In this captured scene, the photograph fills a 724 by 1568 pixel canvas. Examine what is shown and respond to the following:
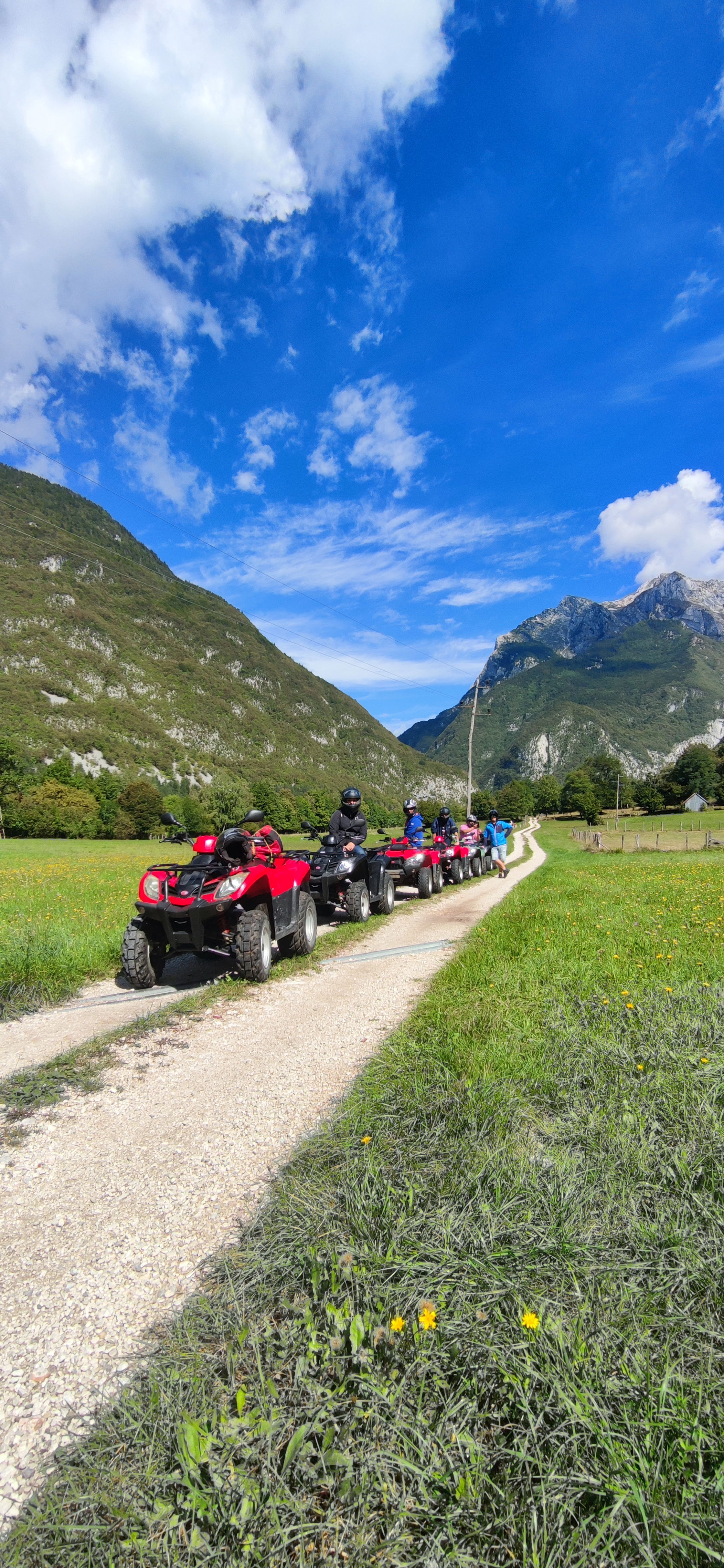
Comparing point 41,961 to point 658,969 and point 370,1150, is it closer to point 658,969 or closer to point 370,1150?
point 370,1150

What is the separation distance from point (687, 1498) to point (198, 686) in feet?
618

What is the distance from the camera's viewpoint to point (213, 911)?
6230mm

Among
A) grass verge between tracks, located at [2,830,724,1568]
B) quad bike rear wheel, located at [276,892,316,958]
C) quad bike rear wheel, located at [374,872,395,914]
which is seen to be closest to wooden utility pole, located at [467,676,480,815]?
quad bike rear wheel, located at [374,872,395,914]

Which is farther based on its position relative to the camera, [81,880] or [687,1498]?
[81,880]

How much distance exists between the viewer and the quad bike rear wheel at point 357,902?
10.1 m

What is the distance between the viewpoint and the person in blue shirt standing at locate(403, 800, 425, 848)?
13734 millimetres

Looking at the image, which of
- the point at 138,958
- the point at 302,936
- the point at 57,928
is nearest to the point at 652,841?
the point at 302,936

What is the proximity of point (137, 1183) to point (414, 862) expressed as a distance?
34.4 feet

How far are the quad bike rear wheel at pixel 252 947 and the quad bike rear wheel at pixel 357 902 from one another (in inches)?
140

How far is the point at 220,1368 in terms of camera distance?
6.26 ft

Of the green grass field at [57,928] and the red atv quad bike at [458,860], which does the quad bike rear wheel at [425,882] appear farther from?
the green grass field at [57,928]

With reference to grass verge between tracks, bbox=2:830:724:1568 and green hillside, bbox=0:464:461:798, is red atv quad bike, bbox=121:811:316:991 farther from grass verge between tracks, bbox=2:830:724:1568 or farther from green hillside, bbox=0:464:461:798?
green hillside, bbox=0:464:461:798

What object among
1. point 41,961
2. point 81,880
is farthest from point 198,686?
point 41,961

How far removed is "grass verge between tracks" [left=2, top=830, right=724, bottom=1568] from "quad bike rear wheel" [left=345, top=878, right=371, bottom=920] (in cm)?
674
